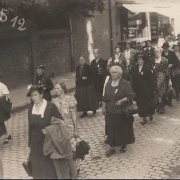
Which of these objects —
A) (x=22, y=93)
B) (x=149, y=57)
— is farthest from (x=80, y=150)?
(x=22, y=93)

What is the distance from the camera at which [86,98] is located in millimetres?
11367

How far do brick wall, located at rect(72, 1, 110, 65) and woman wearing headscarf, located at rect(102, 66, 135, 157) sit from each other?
13.5 m

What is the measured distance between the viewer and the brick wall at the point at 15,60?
53.9ft

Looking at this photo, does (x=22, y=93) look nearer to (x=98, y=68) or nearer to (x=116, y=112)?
(x=98, y=68)

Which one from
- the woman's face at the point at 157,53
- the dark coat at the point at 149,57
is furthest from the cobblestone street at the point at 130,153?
the woman's face at the point at 157,53

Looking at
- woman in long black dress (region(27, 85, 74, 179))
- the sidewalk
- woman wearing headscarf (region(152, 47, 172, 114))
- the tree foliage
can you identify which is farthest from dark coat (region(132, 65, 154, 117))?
the tree foliage

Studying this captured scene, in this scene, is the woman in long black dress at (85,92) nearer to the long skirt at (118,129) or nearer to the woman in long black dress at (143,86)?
the woman in long black dress at (143,86)

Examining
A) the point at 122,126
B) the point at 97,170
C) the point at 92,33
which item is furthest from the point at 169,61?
the point at 92,33

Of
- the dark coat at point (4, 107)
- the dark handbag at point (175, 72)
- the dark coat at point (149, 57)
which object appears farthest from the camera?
the dark handbag at point (175, 72)

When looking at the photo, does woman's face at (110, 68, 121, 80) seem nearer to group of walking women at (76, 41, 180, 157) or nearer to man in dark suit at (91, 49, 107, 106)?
group of walking women at (76, 41, 180, 157)

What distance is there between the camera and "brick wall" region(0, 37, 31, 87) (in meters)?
16.4

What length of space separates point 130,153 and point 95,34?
15520 mm

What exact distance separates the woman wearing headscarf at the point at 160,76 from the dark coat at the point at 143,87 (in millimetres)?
1088

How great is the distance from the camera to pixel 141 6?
2591 centimetres
